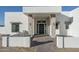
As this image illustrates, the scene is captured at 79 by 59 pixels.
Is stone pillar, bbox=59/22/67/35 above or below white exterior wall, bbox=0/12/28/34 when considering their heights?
below

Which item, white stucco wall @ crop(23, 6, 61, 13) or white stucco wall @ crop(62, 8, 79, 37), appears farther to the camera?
white stucco wall @ crop(62, 8, 79, 37)

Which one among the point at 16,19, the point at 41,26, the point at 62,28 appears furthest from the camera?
the point at 41,26

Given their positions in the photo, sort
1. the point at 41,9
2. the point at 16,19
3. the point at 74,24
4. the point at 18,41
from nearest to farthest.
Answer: the point at 18,41 → the point at 41,9 → the point at 16,19 → the point at 74,24

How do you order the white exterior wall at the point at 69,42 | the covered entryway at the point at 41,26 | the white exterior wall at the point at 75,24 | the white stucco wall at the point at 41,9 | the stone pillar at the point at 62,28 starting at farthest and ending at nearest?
the covered entryway at the point at 41,26 < the stone pillar at the point at 62,28 < the white exterior wall at the point at 75,24 < the white stucco wall at the point at 41,9 < the white exterior wall at the point at 69,42

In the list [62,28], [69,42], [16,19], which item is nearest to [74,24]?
[62,28]

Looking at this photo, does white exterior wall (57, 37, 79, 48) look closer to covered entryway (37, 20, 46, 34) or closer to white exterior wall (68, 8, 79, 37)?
white exterior wall (68, 8, 79, 37)

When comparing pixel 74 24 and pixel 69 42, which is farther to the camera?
pixel 74 24

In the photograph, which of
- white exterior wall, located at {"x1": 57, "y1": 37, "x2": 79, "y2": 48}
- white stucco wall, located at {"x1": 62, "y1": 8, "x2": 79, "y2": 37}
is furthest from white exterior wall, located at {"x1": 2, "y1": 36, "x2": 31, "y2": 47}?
white stucco wall, located at {"x1": 62, "y1": 8, "x2": 79, "y2": 37}

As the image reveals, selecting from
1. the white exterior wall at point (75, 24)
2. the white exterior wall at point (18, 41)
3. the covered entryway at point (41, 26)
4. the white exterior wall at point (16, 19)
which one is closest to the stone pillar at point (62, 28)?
the white exterior wall at point (75, 24)

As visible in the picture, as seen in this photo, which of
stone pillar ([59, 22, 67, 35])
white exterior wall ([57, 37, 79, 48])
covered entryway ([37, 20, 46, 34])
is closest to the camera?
white exterior wall ([57, 37, 79, 48])

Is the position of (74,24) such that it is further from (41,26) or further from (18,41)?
(18,41)

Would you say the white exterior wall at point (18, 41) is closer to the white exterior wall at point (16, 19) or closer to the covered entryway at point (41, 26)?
the white exterior wall at point (16, 19)

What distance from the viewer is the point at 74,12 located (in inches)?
680
